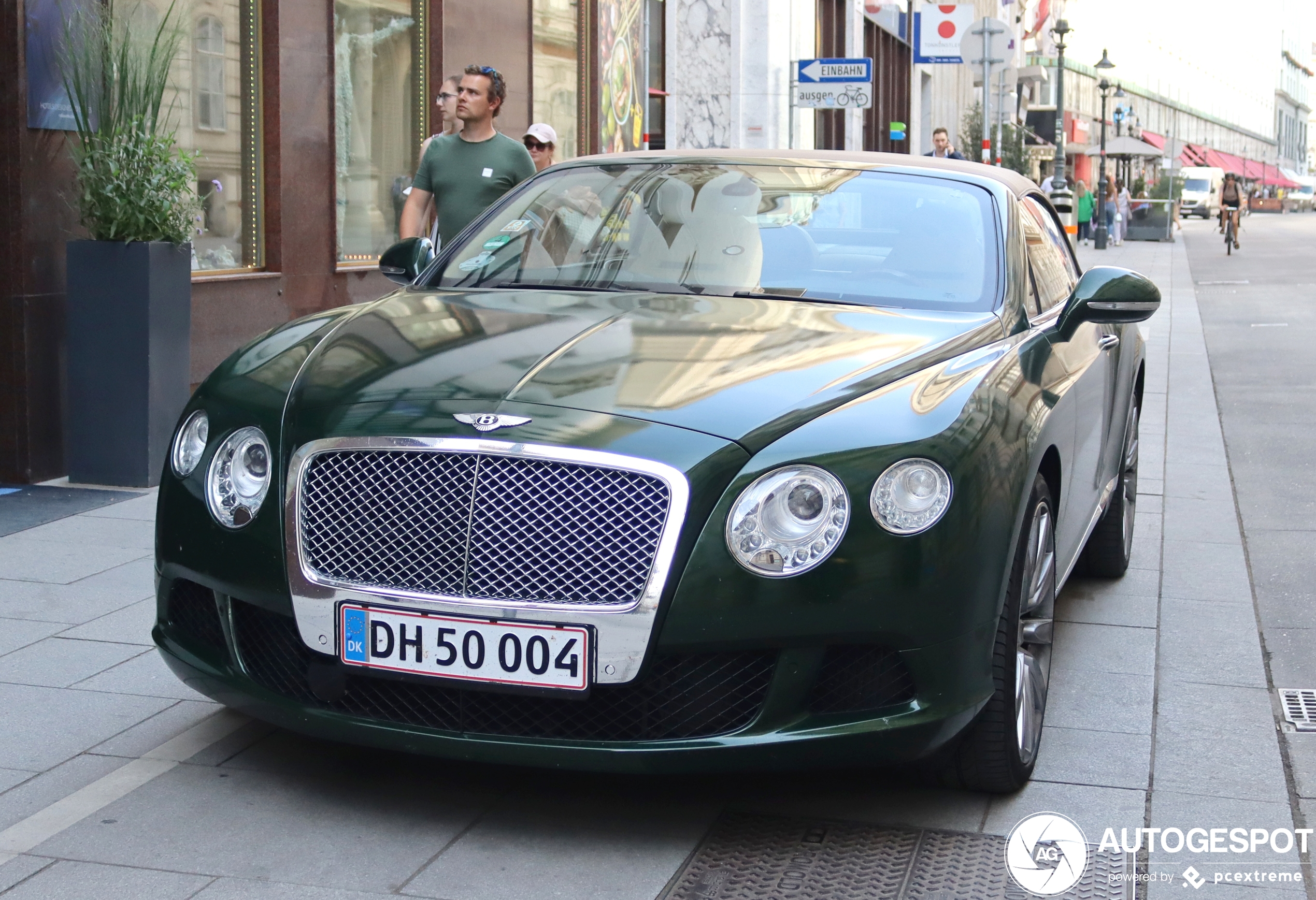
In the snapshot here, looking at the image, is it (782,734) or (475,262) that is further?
(475,262)

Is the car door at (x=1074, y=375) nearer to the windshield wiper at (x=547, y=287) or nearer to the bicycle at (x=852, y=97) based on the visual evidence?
the windshield wiper at (x=547, y=287)

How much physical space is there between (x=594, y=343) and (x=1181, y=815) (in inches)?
66.2

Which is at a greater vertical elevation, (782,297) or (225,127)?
(225,127)

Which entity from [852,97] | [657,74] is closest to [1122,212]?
[657,74]

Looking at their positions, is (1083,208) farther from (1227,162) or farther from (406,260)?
(1227,162)

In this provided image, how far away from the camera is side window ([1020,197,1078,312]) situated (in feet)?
16.1

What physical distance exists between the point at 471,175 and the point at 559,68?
26.6 feet

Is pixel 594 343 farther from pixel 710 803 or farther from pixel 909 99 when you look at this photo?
pixel 909 99

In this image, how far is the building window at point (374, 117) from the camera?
36.9 feet

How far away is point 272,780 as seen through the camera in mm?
3812

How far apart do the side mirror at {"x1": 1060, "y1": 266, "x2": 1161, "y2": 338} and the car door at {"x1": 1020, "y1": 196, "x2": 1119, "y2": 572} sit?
2.7 inches

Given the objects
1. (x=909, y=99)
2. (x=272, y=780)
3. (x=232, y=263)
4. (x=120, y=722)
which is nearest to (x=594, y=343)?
(x=272, y=780)

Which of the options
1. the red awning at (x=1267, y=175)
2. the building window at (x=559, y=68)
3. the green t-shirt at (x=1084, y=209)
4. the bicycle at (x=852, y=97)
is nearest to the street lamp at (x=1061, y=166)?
the green t-shirt at (x=1084, y=209)

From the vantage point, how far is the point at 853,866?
3.38 m
